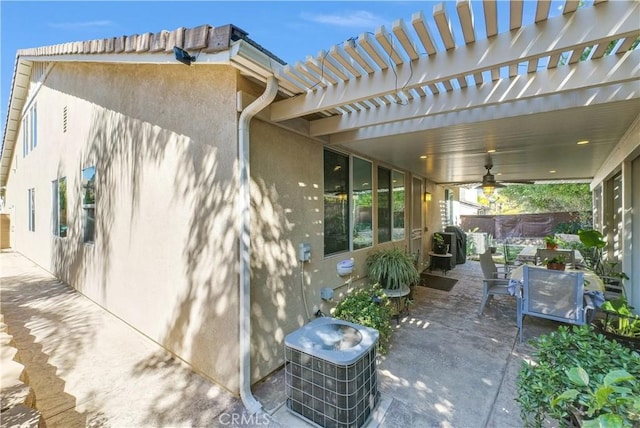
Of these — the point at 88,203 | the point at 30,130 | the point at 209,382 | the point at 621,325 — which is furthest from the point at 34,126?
the point at 621,325

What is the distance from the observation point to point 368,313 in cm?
347

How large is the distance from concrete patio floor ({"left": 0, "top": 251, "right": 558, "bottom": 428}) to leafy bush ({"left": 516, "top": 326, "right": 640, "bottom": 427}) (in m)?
0.87

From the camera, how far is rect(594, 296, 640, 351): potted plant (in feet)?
9.51

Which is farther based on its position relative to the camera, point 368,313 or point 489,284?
point 489,284

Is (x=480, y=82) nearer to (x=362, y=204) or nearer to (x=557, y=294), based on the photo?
(x=362, y=204)

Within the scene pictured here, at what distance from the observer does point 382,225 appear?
18.1 feet

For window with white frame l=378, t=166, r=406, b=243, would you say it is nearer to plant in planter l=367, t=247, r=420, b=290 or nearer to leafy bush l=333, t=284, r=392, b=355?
plant in planter l=367, t=247, r=420, b=290

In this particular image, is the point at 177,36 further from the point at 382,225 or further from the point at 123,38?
the point at 382,225

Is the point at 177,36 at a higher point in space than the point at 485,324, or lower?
higher

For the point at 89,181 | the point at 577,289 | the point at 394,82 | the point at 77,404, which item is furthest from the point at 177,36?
the point at 577,289

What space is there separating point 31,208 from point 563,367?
13392mm

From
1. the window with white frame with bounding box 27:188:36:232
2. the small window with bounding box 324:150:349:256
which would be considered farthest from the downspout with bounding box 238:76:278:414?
the window with white frame with bounding box 27:188:36:232

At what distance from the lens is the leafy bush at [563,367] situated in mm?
1621

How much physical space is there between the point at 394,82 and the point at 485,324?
407 centimetres
